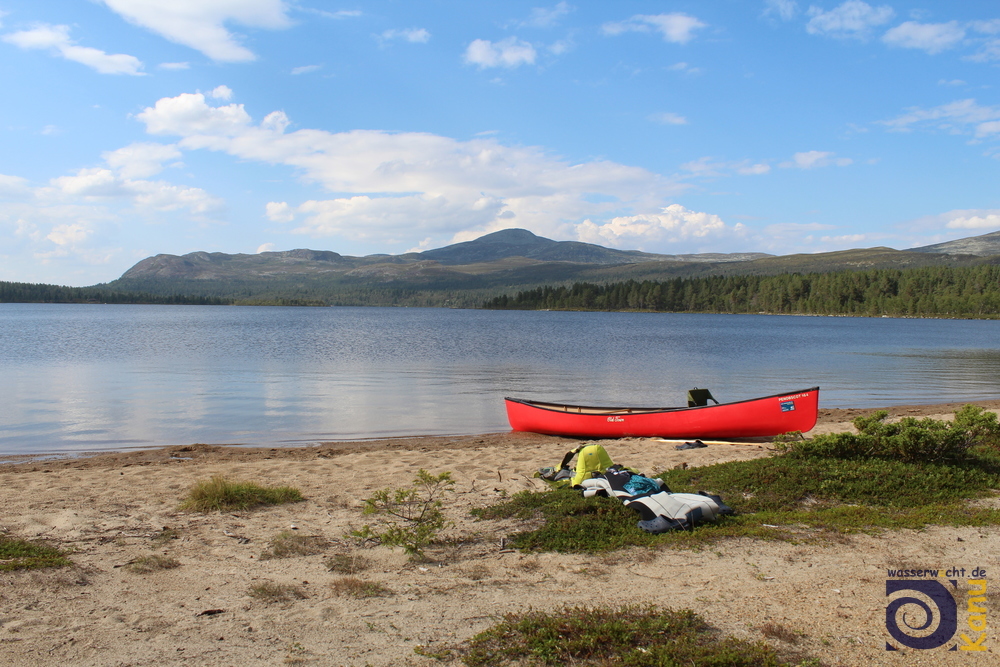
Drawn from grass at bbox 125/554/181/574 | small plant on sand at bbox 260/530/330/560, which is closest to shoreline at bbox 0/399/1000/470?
A: small plant on sand at bbox 260/530/330/560

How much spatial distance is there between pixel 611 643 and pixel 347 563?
3.07 metres

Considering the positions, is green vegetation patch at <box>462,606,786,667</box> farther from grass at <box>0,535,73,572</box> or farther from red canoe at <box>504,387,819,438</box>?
red canoe at <box>504,387,819,438</box>

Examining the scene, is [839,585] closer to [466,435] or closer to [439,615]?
[439,615]

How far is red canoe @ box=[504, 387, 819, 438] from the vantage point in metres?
14.1

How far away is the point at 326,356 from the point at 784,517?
1358 inches

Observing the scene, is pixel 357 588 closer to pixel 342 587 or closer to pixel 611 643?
pixel 342 587

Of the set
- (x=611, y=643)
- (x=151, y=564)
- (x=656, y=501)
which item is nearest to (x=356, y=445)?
(x=151, y=564)

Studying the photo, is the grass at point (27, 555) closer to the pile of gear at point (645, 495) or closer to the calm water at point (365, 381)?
the pile of gear at point (645, 495)

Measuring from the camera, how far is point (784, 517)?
7.42 m

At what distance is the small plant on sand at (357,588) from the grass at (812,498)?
1729 mm

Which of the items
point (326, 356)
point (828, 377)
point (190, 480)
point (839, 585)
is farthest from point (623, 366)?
point (839, 585)

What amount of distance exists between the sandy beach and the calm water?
8.49 m

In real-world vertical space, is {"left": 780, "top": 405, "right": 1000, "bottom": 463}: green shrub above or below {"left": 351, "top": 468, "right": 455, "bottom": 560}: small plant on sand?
above

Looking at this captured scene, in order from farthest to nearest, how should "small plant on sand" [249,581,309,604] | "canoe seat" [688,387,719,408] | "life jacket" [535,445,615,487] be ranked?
"canoe seat" [688,387,719,408] < "life jacket" [535,445,615,487] < "small plant on sand" [249,581,309,604]
